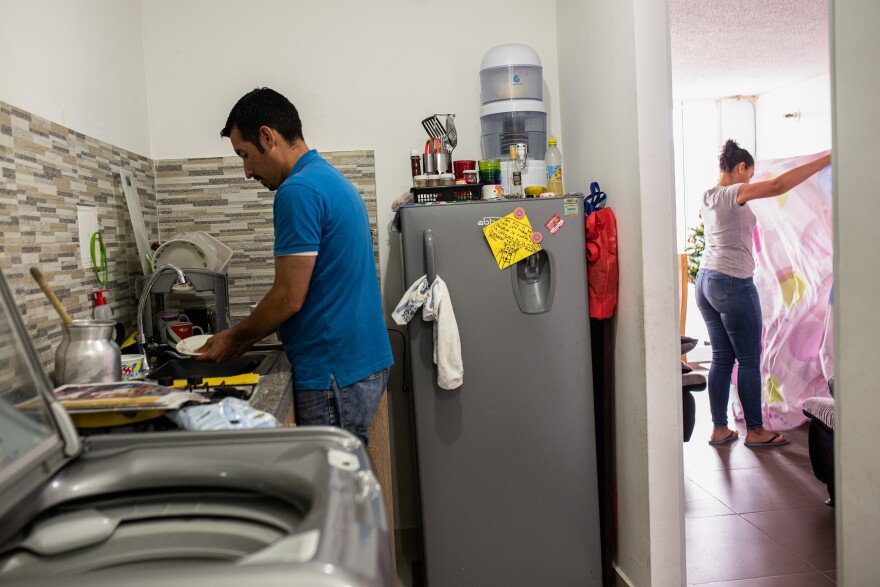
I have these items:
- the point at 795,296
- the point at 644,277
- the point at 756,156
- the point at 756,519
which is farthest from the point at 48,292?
the point at 756,156

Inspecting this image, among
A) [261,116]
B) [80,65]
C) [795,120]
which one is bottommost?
[261,116]

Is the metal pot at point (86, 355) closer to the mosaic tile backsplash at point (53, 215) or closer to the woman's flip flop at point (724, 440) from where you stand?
the mosaic tile backsplash at point (53, 215)

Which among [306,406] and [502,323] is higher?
[502,323]

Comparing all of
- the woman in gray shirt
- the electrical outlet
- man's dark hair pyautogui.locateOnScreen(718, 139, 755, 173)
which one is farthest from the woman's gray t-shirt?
the electrical outlet

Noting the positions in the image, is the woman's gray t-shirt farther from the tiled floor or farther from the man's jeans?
the man's jeans

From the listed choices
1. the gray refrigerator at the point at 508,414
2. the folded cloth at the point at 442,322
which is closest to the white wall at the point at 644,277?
the gray refrigerator at the point at 508,414

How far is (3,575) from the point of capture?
69 centimetres

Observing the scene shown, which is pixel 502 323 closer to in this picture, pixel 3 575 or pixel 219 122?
pixel 219 122

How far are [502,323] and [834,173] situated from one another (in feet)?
4.05

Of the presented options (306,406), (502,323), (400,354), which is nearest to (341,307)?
(306,406)

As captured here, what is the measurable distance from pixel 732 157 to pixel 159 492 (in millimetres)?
3810

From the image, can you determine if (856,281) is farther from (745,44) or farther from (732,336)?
(745,44)

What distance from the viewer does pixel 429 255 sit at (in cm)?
248

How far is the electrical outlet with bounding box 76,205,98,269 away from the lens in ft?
6.98
